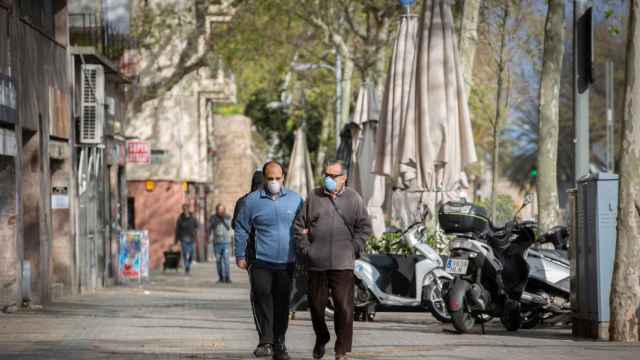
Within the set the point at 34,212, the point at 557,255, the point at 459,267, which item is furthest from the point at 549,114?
the point at 459,267

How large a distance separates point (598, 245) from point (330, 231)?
3.21m

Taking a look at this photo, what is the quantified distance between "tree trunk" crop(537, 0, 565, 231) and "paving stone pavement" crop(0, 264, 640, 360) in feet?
19.4

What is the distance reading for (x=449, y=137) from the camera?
71.4ft

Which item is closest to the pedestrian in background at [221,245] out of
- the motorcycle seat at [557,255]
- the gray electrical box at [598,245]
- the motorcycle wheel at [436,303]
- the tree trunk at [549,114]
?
the tree trunk at [549,114]

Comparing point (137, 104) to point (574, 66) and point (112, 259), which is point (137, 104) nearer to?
point (112, 259)

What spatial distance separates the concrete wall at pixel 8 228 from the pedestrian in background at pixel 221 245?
523 inches

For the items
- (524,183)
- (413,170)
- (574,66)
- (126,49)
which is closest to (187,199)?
(126,49)

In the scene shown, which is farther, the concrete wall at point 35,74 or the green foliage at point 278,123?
the green foliage at point 278,123

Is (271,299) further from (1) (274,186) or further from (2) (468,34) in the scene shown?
(2) (468,34)

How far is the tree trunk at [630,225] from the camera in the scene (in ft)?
47.5

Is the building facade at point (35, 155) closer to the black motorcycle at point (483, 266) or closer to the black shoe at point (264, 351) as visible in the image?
the black motorcycle at point (483, 266)

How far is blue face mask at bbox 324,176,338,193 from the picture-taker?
13.1 metres

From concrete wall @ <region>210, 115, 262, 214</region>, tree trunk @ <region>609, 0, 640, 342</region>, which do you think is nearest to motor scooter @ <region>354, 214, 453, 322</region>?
tree trunk @ <region>609, 0, 640, 342</region>

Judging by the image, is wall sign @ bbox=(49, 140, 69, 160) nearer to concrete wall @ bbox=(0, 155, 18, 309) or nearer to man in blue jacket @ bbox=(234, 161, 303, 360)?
concrete wall @ bbox=(0, 155, 18, 309)
